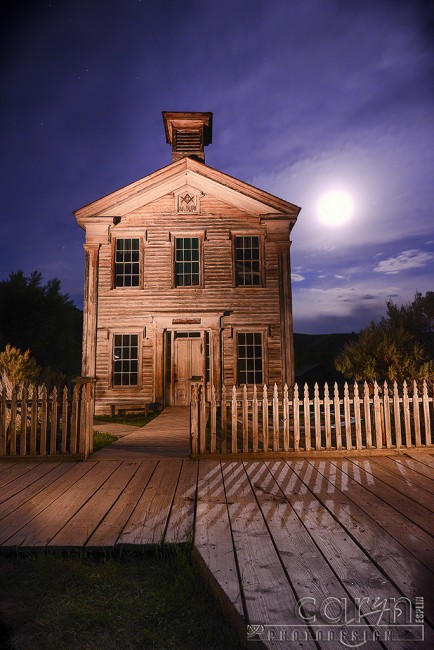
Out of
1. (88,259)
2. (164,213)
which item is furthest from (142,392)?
(164,213)

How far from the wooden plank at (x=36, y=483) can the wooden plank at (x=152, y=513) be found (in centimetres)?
131

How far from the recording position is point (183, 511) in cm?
363

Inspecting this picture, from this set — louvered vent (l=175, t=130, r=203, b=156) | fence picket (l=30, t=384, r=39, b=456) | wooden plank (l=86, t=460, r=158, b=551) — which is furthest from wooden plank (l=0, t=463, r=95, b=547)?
louvered vent (l=175, t=130, r=203, b=156)

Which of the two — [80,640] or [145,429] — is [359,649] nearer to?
[80,640]

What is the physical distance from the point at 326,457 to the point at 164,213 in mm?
11167

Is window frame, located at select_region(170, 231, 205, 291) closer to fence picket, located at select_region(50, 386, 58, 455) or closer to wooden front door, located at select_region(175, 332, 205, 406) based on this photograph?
wooden front door, located at select_region(175, 332, 205, 406)

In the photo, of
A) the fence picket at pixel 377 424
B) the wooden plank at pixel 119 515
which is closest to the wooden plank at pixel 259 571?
the wooden plank at pixel 119 515

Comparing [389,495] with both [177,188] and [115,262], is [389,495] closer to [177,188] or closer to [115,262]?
[115,262]

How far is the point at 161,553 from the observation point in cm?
293

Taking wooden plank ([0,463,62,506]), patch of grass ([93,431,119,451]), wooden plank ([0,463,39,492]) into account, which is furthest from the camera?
patch of grass ([93,431,119,451])

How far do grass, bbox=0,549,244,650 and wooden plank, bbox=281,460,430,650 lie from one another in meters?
0.82

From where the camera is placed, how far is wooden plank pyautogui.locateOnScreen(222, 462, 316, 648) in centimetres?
199

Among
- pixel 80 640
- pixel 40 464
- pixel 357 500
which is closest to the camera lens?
pixel 80 640

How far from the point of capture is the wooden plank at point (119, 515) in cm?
296
